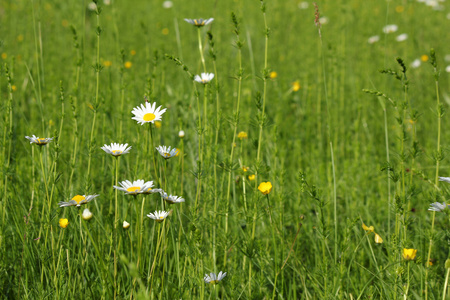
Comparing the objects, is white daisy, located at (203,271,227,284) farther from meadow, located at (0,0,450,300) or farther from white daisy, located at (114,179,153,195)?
white daisy, located at (114,179,153,195)

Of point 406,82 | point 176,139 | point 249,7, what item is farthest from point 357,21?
point 406,82

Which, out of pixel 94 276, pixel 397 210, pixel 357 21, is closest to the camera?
pixel 397 210

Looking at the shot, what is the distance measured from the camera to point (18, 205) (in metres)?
1.83

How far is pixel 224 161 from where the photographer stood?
172 centimetres

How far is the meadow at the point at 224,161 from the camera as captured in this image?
1523mm

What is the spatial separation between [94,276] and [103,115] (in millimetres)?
1060

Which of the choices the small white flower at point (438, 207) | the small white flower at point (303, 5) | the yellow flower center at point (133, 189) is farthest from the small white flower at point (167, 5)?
the small white flower at point (438, 207)

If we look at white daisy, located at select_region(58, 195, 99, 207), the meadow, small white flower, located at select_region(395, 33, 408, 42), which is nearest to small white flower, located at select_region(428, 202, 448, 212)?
the meadow

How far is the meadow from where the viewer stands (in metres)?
1.52

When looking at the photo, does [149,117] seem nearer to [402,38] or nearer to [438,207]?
[438,207]

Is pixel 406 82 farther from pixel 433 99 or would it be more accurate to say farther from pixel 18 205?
pixel 433 99

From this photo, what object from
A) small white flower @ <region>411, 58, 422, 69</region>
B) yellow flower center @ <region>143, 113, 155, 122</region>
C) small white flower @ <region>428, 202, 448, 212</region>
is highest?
small white flower @ <region>411, 58, 422, 69</region>

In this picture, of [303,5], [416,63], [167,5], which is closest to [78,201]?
[416,63]

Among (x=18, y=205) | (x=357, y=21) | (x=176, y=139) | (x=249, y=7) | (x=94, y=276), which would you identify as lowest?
(x=94, y=276)
